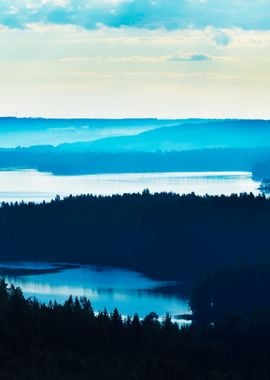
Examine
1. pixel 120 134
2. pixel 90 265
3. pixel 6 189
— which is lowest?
pixel 90 265

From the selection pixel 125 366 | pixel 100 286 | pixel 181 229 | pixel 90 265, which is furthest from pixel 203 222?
pixel 125 366

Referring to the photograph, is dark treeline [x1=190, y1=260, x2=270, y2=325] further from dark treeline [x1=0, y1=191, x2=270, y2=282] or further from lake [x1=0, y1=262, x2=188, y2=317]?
dark treeline [x1=0, y1=191, x2=270, y2=282]

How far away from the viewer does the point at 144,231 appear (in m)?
41.9

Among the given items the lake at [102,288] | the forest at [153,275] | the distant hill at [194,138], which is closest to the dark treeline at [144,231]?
the forest at [153,275]

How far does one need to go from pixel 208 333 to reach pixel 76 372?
460cm

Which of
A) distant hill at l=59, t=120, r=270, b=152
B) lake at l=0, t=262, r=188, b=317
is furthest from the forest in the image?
distant hill at l=59, t=120, r=270, b=152

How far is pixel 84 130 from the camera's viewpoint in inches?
6029

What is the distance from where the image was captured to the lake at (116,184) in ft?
206

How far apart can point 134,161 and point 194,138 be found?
29.7m

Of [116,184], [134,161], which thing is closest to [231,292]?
[116,184]

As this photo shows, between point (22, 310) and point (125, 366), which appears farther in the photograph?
point (22, 310)

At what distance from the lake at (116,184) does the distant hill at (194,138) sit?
115 ft

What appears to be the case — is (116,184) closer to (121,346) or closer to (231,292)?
(231,292)

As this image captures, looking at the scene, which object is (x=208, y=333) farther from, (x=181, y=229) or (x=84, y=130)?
(x=84, y=130)
